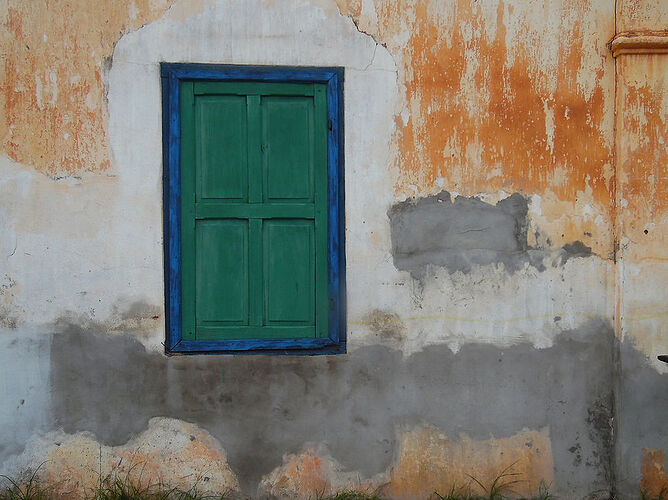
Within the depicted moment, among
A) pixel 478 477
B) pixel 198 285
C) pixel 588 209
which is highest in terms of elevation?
pixel 588 209

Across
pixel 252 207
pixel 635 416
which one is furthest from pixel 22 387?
pixel 635 416

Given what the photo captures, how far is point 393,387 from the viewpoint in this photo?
336 centimetres

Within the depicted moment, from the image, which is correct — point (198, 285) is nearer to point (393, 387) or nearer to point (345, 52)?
point (393, 387)

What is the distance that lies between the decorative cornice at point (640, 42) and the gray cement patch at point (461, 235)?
2.87ft

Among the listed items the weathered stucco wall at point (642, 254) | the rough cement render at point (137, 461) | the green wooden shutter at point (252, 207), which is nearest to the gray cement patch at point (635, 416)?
the weathered stucco wall at point (642, 254)

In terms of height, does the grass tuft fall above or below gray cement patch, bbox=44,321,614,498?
below

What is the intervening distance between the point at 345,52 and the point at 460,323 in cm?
147

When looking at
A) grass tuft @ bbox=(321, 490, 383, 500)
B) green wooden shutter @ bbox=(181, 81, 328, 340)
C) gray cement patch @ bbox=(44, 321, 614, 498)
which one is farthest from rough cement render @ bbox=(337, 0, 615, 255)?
grass tuft @ bbox=(321, 490, 383, 500)

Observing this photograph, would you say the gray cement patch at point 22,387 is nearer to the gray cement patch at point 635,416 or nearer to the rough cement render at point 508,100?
the rough cement render at point 508,100

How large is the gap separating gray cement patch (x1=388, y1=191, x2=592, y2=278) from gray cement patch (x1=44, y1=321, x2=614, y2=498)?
426 millimetres

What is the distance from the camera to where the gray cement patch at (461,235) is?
3.37 m

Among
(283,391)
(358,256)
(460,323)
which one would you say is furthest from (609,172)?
(283,391)

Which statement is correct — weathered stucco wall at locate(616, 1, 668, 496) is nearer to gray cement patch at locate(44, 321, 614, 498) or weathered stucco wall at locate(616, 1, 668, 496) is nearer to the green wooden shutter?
gray cement patch at locate(44, 321, 614, 498)

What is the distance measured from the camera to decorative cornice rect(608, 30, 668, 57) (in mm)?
3281
